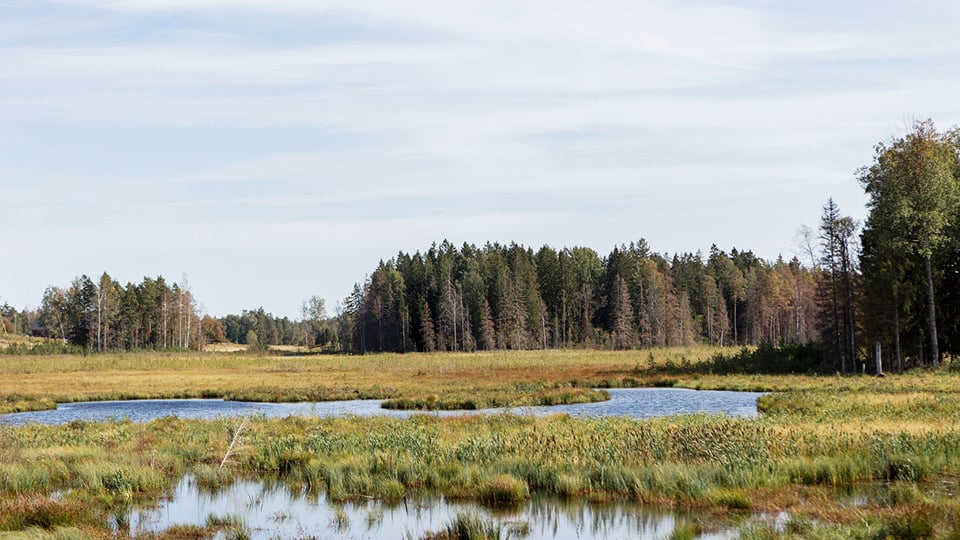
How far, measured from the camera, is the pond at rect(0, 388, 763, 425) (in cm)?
3997

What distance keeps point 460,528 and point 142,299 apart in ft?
485

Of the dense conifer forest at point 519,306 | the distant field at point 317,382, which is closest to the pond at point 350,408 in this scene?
the distant field at point 317,382

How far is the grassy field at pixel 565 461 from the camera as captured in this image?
17734mm

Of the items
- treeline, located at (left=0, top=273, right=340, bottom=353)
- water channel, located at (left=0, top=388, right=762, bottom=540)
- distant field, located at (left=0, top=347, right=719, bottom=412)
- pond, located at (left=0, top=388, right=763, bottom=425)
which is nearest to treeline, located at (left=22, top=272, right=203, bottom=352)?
treeline, located at (left=0, top=273, right=340, bottom=353)

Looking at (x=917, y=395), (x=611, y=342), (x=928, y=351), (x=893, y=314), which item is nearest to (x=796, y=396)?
(x=917, y=395)

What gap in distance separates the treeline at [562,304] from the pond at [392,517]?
111 m

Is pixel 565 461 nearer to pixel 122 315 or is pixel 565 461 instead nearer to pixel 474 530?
pixel 474 530

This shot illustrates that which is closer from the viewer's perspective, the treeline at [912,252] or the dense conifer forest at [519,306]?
the treeline at [912,252]

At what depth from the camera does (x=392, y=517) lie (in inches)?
758

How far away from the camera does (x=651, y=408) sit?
41.5 meters

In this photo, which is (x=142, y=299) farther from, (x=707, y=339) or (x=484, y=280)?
(x=707, y=339)

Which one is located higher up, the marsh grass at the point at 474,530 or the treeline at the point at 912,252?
the treeline at the point at 912,252

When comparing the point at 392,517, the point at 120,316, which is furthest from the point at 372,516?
the point at 120,316

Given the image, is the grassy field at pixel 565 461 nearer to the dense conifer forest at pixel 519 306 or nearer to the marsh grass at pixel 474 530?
the marsh grass at pixel 474 530
